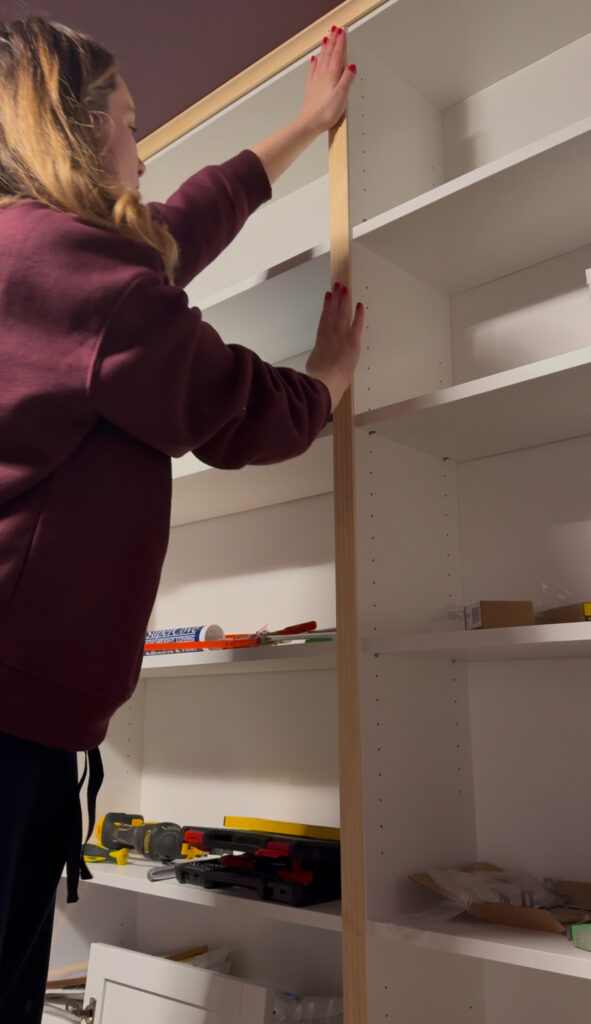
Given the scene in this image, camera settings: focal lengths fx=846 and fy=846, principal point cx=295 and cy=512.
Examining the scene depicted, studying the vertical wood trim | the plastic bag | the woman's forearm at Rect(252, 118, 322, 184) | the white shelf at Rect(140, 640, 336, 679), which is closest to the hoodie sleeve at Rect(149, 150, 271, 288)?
the woman's forearm at Rect(252, 118, 322, 184)

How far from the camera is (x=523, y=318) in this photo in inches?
53.9

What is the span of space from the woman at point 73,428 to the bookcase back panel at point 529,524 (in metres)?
0.50

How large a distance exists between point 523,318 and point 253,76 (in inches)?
25.6

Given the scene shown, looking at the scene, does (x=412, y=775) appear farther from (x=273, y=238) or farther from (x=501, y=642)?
(x=273, y=238)

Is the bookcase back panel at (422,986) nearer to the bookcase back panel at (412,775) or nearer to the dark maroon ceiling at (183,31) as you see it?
the bookcase back panel at (412,775)

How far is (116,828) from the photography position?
158 cm

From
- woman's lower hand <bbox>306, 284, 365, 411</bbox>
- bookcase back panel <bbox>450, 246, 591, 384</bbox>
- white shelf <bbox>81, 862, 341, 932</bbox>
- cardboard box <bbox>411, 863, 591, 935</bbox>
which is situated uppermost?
bookcase back panel <bbox>450, 246, 591, 384</bbox>

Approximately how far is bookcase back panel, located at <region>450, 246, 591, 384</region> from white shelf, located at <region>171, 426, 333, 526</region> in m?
0.28

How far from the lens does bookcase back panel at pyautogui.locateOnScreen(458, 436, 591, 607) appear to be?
125 centimetres

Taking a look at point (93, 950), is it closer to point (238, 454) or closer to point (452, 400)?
point (238, 454)

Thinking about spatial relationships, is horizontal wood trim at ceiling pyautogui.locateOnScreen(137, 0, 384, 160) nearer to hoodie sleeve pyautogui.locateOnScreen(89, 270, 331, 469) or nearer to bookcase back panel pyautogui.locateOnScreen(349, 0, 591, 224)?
bookcase back panel pyautogui.locateOnScreen(349, 0, 591, 224)

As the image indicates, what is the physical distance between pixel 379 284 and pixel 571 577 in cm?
53

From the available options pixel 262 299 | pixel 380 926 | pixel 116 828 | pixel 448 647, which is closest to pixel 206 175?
pixel 262 299

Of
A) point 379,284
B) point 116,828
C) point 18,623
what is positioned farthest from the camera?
point 116,828
